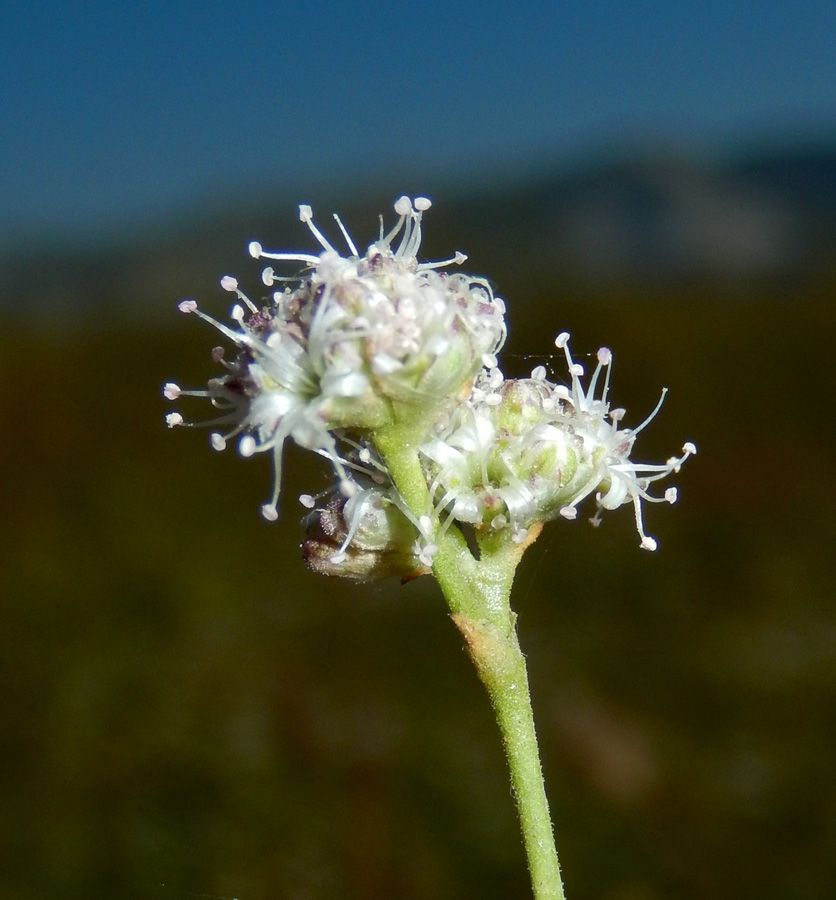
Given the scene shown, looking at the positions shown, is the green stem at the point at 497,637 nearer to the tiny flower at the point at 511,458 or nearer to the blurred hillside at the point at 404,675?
the tiny flower at the point at 511,458

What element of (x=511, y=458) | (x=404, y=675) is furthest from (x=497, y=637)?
(x=404, y=675)

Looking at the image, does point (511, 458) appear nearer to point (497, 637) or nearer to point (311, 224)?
point (497, 637)

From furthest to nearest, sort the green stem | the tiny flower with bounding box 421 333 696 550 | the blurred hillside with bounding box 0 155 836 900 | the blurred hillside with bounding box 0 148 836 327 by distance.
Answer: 1. the blurred hillside with bounding box 0 148 836 327
2. the blurred hillside with bounding box 0 155 836 900
3. the tiny flower with bounding box 421 333 696 550
4. the green stem

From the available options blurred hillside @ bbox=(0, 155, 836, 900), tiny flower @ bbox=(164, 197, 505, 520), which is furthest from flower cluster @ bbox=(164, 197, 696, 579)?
blurred hillside @ bbox=(0, 155, 836, 900)

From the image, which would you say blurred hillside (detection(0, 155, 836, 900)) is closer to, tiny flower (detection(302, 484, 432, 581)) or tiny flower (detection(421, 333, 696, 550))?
tiny flower (detection(302, 484, 432, 581))

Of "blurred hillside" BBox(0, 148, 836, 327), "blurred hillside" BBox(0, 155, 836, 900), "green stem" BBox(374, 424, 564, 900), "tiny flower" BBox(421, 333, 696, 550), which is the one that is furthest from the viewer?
"blurred hillside" BBox(0, 148, 836, 327)

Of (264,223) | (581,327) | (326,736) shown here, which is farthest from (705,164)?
(326,736)

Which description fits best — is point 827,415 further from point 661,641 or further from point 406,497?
point 406,497
